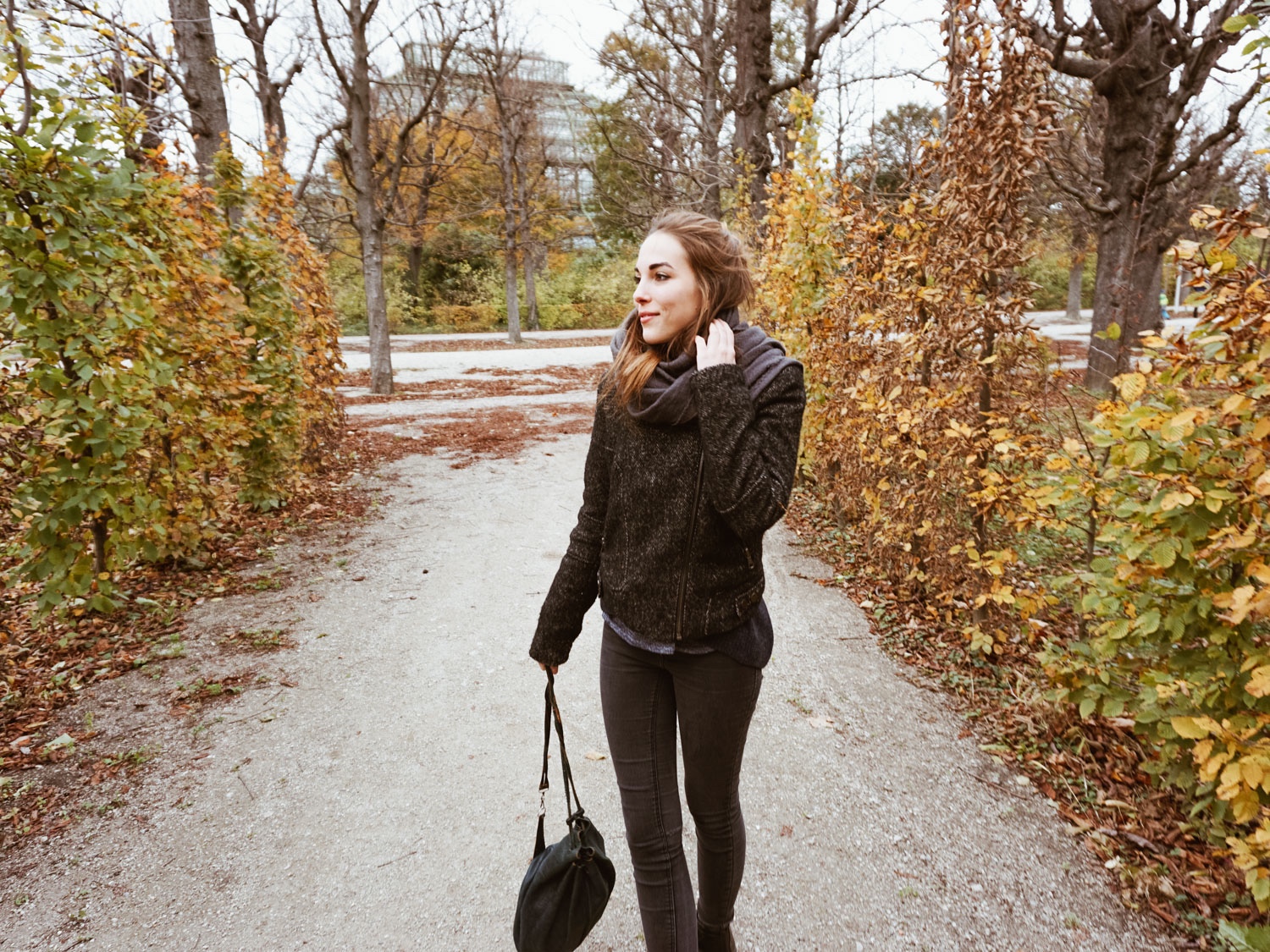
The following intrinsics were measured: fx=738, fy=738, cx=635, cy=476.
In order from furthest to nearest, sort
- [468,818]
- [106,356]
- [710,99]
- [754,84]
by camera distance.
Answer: [710,99] → [754,84] → [106,356] → [468,818]

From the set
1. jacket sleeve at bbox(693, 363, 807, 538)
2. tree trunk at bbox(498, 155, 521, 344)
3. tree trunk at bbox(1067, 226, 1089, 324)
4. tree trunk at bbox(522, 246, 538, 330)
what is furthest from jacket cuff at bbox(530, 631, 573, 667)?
tree trunk at bbox(1067, 226, 1089, 324)

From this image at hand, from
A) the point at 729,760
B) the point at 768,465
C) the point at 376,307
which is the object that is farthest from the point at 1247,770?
the point at 376,307

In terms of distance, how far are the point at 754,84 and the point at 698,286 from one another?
9502mm

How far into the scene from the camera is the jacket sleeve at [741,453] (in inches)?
62.9

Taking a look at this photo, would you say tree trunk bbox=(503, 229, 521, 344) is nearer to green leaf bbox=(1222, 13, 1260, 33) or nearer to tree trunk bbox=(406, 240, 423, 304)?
tree trunk bbox=(406, 240, 423, 304)

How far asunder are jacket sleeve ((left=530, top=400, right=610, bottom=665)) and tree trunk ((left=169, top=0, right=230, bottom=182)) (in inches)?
268

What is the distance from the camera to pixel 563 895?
1912 millimetres

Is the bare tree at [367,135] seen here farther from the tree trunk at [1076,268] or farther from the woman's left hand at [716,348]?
the tree trunk at [1076,268]

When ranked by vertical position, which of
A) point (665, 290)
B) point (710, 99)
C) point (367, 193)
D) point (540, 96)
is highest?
point (540, 96)

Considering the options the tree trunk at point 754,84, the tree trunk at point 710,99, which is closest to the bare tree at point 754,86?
the tree trunk at point 754,84

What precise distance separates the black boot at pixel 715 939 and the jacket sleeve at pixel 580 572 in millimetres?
853

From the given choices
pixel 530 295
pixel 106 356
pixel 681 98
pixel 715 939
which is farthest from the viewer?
pixel 530 295

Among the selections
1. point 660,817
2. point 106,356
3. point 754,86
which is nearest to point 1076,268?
point 754,86

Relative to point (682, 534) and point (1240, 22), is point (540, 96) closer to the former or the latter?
point (1240, 22)
